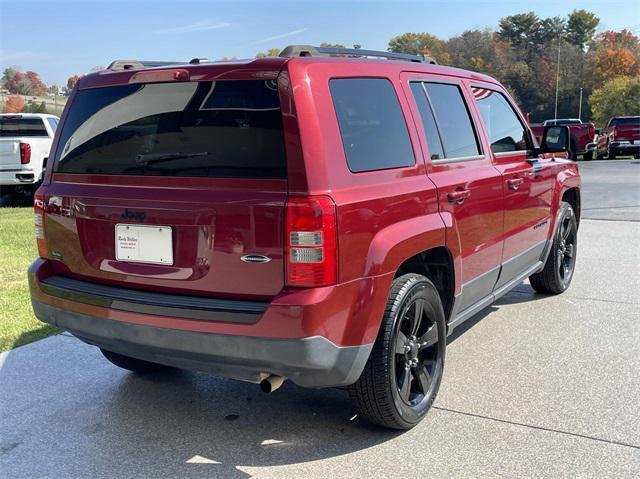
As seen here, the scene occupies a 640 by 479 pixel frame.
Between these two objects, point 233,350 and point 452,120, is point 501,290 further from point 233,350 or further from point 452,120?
point 233,350

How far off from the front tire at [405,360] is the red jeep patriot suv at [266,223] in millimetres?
11

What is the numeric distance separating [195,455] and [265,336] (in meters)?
0.87

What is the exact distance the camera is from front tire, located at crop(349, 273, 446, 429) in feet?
9.66

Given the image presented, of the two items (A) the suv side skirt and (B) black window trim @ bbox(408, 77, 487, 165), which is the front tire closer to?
(A) the suv side skirt

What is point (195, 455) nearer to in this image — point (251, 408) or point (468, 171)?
point (251, 408)

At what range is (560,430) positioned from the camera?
3.15 meters

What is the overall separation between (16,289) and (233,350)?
4010 millimetres

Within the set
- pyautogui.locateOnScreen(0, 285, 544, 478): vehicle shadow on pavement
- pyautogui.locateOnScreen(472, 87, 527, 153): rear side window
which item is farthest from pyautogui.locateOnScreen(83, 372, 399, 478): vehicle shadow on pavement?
pyautogui.locateOnScreen(472, 87, 527, 153): rear side window

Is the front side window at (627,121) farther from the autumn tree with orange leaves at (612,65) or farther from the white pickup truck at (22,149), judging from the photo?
the autumn tree with orange leaves at (612,65)

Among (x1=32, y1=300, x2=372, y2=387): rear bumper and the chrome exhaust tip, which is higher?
(x1=32, y1=300, x2=372, y2=387): rear bumper

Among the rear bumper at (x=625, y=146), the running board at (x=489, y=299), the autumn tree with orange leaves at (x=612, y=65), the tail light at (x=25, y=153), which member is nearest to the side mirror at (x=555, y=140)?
the running board at (x=489, y=299)

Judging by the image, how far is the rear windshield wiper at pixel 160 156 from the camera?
9.05 ft

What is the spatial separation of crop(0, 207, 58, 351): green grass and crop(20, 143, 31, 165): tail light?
2.64m

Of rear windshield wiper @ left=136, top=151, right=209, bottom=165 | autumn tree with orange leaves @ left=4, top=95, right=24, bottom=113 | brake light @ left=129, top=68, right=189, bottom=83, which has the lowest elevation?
rear windshield wiper @ left=136, top=151, right=209, bottom=165
